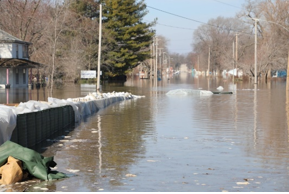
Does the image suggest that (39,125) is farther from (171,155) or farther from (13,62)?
(13,62)

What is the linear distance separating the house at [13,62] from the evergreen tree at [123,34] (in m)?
19.3

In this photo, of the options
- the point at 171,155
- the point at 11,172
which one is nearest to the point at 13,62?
the point at 171,155

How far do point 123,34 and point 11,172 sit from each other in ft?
266

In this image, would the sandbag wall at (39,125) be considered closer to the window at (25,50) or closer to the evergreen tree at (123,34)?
the window at (25,50)

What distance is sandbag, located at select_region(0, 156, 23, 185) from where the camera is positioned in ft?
32.9

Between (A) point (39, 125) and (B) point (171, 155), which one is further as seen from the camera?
(A) point (39, 125)

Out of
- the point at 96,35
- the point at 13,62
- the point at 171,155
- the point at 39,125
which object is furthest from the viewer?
the point at 96,35

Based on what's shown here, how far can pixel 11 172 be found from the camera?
33.0ft

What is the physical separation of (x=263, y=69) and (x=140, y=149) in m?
86.7

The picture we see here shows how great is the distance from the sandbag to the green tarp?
0.64 feet

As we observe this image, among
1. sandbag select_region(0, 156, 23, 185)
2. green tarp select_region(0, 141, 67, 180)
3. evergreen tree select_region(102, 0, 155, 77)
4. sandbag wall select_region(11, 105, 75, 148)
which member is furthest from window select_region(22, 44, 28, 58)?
sandbag select_region(0, 156, 23, 185)

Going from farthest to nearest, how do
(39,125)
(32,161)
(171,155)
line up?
(39,125) < (171,155) < (32,161)

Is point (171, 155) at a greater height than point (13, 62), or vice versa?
point (13, 62)

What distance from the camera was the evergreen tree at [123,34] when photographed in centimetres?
8825
